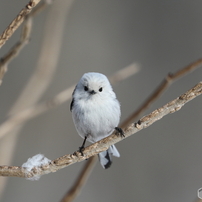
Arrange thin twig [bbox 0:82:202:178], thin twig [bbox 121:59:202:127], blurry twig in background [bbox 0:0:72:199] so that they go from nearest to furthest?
1. thin twig [bbox 0:82:202:178]
2. thin twig [bbox 121:59:202:127]
3. blurry twig in background [bbox 0:0:72:199]

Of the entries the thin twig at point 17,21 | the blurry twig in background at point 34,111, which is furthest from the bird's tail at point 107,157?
the thin twig at point 17,21

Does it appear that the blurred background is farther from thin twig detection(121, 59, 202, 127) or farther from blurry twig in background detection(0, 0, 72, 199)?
thin twig detection(121, 59, 202, 127)

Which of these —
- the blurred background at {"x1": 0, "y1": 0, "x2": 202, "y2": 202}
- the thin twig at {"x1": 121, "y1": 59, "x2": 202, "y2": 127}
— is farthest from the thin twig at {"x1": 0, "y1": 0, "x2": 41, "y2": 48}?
the blurred background at {"x1": 0, "y1": 0, "x2": 202, "y2": 202}

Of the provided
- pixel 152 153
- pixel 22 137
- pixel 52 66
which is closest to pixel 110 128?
pixel 52 66

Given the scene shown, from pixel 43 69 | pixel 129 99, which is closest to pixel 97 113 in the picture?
pixel 43 69

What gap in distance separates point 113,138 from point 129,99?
1094mm

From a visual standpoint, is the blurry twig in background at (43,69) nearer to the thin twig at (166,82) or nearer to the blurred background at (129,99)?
the thin twig at (166,82)

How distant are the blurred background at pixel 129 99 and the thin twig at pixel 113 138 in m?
1.02

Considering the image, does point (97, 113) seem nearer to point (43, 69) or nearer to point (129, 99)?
point (43, 69)

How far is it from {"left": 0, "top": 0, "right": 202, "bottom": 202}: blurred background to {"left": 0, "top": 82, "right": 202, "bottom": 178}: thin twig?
3.34 ft

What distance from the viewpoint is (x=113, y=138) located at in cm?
52

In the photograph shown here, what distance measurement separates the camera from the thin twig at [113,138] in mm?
480

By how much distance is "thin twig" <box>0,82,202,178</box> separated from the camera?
480 mm

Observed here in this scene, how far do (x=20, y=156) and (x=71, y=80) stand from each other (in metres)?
0.46
